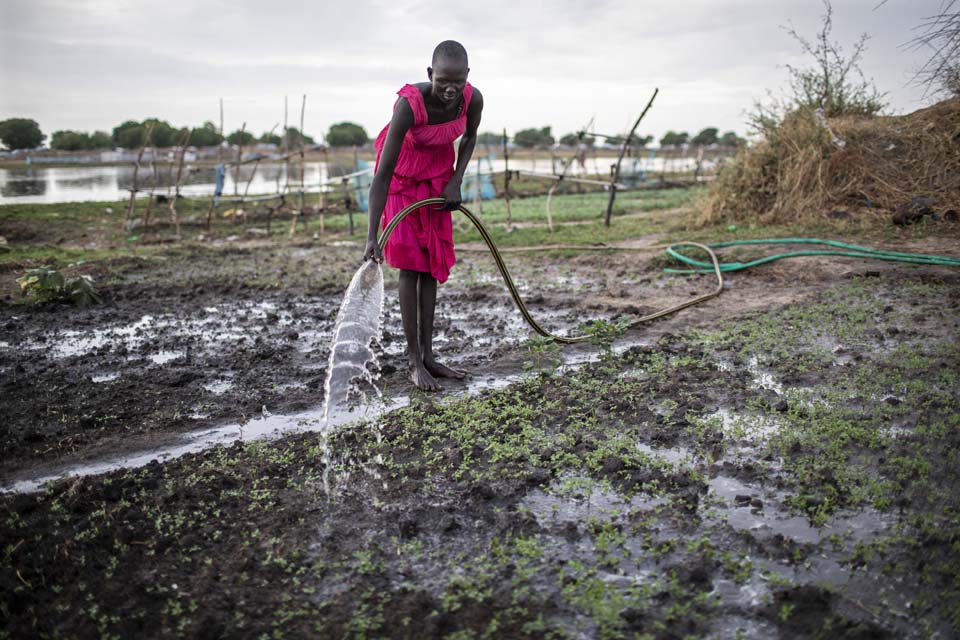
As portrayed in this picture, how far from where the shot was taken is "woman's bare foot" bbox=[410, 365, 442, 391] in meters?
4.18

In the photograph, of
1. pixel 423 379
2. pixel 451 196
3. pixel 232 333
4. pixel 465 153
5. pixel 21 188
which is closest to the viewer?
pixel 451 196

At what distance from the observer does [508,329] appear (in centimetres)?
575

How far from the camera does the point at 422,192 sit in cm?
412

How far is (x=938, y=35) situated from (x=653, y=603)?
5.02 meters

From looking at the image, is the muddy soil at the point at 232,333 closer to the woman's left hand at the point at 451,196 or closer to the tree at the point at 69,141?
the woman's left hand at the point at 451,196

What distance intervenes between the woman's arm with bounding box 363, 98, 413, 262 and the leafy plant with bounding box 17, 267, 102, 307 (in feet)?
14.0

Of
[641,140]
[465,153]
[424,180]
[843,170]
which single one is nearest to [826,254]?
[843,170]

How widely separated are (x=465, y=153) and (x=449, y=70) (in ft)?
2.64

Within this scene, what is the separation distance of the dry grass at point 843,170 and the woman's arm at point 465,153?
7.01 metres

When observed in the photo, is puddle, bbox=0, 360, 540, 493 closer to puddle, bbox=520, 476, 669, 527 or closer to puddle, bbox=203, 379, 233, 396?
puddle, bbox=203, 379, 233, 396

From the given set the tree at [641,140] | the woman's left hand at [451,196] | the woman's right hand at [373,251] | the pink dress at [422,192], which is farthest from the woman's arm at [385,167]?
the tree at [641,140]

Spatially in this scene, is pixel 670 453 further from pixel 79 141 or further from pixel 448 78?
pixel 79 141

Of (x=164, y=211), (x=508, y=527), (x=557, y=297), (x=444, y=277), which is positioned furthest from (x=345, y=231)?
(x=508, y=527)

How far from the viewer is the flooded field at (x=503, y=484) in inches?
87.1
